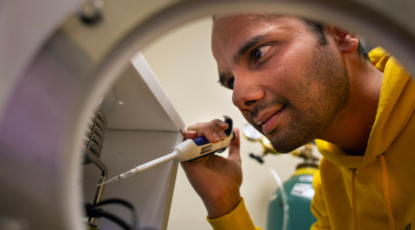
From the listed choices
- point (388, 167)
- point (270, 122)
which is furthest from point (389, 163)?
point (270, 122)

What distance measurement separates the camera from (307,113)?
0.53m

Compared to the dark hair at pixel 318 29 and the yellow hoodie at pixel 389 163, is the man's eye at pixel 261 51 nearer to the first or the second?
the dark hair at pixel 318 29

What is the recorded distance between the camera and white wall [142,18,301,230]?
2.37 ft

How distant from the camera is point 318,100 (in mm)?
535

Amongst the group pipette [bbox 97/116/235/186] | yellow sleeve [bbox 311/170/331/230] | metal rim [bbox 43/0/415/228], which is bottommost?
yellow sleeve [bbox 311/170/331/230]

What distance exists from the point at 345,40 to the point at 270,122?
0.30 m

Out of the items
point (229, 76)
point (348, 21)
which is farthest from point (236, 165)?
point (348, 21)

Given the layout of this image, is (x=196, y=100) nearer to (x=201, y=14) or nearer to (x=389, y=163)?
(x=389, y=163)

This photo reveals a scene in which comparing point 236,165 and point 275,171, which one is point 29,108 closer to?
point 236,165

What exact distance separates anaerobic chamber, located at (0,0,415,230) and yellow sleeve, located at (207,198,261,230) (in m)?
0.54

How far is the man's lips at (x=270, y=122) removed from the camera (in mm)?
544

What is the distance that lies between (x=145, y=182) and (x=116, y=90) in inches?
7.8

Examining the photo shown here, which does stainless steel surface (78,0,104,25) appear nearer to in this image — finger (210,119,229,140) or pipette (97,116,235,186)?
pipette (97,116,235,186)

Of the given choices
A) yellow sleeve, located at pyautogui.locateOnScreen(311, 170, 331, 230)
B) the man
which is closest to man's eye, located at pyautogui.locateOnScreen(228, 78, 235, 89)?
the man
